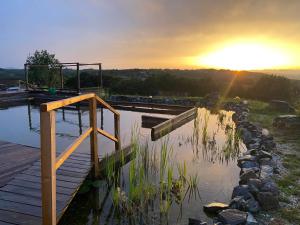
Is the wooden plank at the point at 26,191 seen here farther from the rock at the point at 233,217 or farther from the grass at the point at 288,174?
the grass at the point at 288,174

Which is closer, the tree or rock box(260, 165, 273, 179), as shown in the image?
rock box(260, 165, 273, 179)

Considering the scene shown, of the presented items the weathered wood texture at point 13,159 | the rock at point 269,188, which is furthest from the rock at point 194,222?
the weathered wood texture at point 13,159

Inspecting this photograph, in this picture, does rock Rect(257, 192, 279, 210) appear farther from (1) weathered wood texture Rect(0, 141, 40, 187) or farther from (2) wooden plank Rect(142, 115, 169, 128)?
(2) wooden plank Rect(142, 115, 169, 128)

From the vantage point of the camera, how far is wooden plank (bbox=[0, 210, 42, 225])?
119 inches

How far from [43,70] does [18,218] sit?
53.8 ft

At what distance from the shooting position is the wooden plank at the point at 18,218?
9.94 ft

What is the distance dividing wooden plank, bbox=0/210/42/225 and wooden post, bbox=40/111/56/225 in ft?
1.04

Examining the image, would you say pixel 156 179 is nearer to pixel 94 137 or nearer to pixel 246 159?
pixel 94 137

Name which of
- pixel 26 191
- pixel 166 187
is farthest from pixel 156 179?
pixel 26 191

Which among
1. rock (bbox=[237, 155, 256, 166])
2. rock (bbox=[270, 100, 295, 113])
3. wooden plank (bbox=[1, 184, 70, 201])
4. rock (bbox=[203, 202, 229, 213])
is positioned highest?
rock (bbox=[270, 100, 295, 113])

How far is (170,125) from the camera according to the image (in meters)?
8.89

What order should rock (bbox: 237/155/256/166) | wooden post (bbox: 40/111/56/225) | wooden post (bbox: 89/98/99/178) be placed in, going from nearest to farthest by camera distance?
wooden post (bbox: 40/111/56/225)
wooden post (bbox: 89/98/99/178)
rock (bbox: 237/155/256/166)

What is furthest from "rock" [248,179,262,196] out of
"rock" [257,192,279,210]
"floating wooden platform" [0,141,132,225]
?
"floating wooden platform" [0,141,132,225]

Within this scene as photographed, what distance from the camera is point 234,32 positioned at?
1276cm
